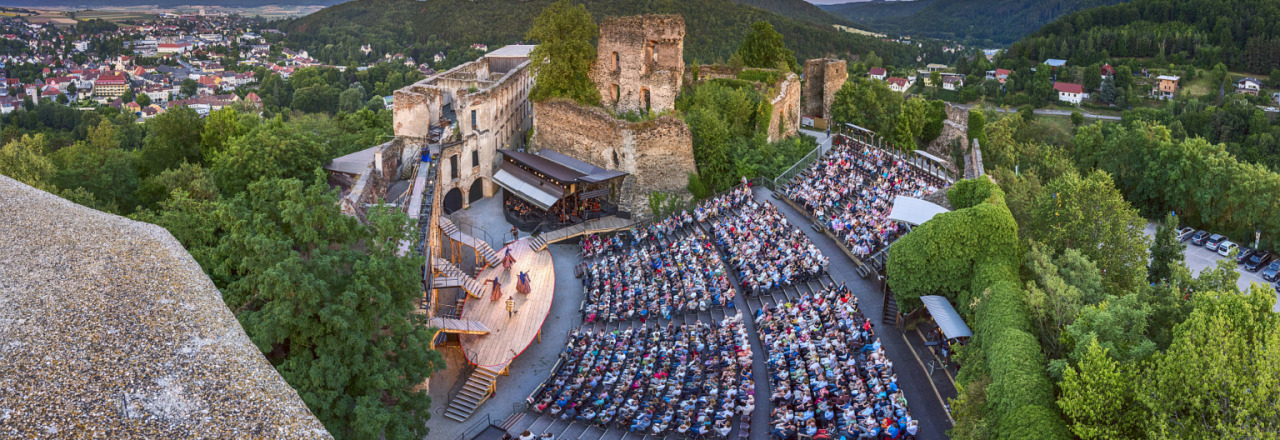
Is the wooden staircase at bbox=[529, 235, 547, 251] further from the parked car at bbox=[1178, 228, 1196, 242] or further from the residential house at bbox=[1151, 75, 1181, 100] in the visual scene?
the residential house at bbox=[1151, 75, 1181, 100]

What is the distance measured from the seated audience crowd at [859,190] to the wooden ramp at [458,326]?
14.3 metres

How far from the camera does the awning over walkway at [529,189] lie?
136 ft

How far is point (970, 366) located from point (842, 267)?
1002cm

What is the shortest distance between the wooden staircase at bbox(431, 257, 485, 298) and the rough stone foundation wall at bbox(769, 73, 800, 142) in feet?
67.9

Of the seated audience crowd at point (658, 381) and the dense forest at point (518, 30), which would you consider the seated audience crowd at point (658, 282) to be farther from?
the dense forest at point (518, 30)

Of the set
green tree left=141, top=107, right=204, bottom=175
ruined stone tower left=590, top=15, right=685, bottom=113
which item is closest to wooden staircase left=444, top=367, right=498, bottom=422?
ruined stone tower left=590, top=15, right=685, bottom=113

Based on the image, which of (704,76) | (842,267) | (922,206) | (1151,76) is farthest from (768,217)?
(1151,76)

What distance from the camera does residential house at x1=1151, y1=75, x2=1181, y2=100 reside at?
109 m

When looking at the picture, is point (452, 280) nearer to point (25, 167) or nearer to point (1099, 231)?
point (25, 167)

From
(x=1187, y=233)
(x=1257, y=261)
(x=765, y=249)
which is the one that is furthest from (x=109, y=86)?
(x=1257, y=261)

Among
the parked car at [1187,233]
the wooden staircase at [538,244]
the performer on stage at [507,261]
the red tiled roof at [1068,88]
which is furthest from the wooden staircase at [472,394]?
the red tiled roof at [1068,88]

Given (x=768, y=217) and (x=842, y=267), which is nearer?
(x=842, y=267)

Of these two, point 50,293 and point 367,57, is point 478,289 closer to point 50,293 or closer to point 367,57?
point 50,293

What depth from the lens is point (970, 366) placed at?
68.5 ft
